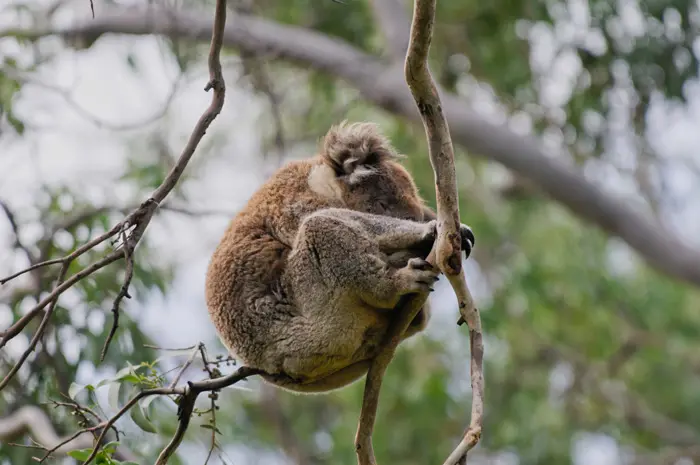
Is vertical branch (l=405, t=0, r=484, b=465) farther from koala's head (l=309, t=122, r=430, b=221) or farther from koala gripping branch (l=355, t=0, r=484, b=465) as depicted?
koala's head (l=309, t=122, r=430, b=221)

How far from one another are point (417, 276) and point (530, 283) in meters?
6.93

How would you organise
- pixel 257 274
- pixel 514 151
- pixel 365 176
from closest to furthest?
pixel 257 274
pixel 365 176
pixel 514 151

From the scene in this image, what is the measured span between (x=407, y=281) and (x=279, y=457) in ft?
32.1

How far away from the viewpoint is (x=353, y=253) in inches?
144

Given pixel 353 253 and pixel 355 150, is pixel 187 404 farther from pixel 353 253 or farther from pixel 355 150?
pixel 355 150

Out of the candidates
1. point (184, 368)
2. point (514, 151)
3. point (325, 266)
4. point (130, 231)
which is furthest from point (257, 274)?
point (514, 151)

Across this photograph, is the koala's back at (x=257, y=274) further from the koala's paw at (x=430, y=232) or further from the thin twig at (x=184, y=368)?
the koala's paw at (x=430, y=232)

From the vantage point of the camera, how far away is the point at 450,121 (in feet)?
30.9

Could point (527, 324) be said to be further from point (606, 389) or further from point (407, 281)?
point (407, 281)

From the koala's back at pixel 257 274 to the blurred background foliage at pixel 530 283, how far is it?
3.18m

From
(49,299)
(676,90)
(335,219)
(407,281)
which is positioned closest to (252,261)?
(335,219)

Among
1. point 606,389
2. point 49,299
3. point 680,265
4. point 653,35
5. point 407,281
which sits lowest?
point 606,389

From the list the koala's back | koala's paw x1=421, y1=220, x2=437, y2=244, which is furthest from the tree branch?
koala's paw x1=421, y1=220, x2=437, y2=244

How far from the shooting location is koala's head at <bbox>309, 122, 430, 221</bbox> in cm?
407
